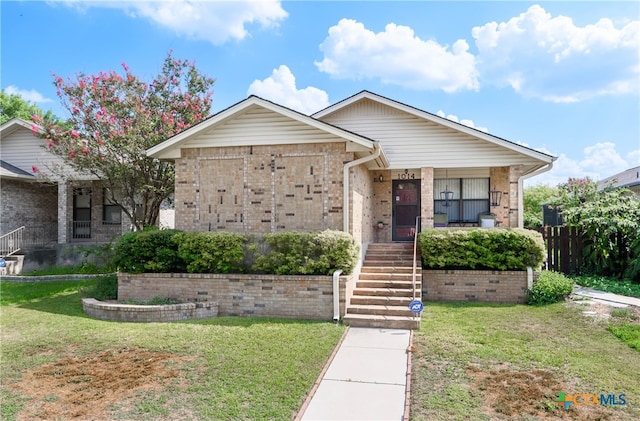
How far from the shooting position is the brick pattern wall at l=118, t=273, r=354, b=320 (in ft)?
26.5

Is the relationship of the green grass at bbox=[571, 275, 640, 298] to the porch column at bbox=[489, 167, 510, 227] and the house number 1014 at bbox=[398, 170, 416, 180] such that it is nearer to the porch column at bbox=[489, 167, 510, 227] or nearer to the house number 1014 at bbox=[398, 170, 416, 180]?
the porch column at bbox=[489, 167, 510, 227]

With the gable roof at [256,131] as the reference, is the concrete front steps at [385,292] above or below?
below

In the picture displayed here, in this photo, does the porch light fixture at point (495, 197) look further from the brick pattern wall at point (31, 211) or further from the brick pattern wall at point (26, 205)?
the brick pattern wall at point (26, 205)

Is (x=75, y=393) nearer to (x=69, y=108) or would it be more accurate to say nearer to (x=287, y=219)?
(x=287, y=219)

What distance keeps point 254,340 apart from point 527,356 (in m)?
4.21

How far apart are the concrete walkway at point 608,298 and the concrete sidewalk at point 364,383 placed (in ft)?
18.3

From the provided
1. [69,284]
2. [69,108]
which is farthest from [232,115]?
[69,284]

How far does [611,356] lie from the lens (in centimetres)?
566

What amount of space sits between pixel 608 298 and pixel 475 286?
3.09 metres

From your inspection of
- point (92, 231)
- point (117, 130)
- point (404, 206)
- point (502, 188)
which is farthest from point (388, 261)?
point (92, 231)

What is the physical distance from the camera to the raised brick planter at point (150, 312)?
797 centimetres

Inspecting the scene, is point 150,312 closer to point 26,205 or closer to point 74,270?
point 74,270

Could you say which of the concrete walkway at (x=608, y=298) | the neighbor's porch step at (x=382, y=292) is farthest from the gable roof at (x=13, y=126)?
the concrete walkway at (x=608, y=298)

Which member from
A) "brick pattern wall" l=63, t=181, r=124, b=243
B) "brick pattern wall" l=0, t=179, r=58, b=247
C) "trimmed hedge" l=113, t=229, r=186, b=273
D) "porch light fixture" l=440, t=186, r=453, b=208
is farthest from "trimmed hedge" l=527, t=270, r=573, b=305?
"brick pattern wall" l=0, t=179, r=58, b=247
